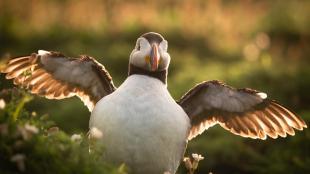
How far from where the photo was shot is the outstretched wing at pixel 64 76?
6039mm

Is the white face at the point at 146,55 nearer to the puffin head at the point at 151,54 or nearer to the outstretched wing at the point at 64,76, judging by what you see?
the puffin head at the point at 151,54

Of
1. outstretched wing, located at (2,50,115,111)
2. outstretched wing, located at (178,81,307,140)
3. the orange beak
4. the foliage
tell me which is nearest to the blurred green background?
outstretched wing, located at (178,81,307,140)

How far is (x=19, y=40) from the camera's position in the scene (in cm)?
1678

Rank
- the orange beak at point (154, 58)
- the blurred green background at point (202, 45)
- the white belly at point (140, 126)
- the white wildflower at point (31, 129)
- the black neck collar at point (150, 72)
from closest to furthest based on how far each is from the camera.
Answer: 1. the white wildflower at point (31, 129)
2. the white belly at point (140, 126)
3. the orange beak at point (154, 58)
4. the black neck collar at point (150, 72)
5. the blurred green background at point (202, 45)

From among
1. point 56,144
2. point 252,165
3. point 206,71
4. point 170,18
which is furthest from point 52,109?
point 56,144

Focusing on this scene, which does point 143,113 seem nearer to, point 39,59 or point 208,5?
point 39,59

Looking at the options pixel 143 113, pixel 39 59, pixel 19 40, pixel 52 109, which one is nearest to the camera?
pixel 143 113

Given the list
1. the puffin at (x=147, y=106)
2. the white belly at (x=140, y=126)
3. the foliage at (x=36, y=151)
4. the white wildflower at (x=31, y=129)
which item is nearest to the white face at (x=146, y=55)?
the puffin at (x=147, y=106)

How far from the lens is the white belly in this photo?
5.34 meters

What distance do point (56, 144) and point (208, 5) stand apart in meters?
13.9

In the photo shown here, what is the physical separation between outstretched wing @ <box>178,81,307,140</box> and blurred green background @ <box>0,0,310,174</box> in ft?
8.74

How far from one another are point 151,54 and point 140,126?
0.58 metres

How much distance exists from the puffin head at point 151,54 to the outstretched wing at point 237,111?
1.95 feet

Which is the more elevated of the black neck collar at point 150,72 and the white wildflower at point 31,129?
the white wildflower at point 31,129
